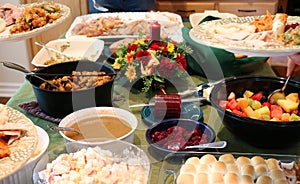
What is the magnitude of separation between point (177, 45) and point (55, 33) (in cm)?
218

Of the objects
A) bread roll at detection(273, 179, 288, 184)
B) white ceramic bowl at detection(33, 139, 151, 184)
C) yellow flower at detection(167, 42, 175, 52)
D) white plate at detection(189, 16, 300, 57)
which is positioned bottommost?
bread roll at detection(273, 179, 288, 184)

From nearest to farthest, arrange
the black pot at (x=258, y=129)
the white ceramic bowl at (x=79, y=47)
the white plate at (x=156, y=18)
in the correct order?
1. the black pot at (x=258, y=129)
2. the white ceramic bowl at (x=79, y=47)
3. the white plate at (x=156, y=18)

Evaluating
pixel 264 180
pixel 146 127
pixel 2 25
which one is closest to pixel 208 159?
pixel 264 180

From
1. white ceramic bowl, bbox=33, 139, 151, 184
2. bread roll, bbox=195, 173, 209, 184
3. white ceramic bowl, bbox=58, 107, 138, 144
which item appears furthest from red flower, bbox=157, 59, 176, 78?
bread roll, bbox=195, 173, 209, 184

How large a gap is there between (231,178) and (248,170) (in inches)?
2.2

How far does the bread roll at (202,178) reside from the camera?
1.02 m

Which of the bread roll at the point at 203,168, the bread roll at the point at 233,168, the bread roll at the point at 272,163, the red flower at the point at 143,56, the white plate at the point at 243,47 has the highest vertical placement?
the white plate at the point at 243,47

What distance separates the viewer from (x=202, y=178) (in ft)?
3.36

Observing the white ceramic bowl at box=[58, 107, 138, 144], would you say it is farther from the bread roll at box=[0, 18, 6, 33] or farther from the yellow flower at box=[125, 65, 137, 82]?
the bread roll at box=[0, 18, 6, 33]

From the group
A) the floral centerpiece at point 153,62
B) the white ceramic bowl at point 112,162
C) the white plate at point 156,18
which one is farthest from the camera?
the white plate at point 156,18

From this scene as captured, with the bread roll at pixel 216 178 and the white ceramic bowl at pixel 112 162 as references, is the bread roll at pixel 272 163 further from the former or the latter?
the white ceramic bowl at pixel 112 162

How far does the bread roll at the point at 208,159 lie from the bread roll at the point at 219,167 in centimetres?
2

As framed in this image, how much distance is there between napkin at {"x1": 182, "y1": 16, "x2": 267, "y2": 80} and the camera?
175 centimetres

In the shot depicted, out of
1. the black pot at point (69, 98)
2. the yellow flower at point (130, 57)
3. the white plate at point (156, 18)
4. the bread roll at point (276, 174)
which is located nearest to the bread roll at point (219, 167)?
the bread roll at point (276, 174)
